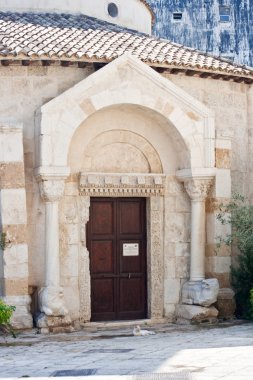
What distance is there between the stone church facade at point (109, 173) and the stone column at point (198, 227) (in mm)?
22

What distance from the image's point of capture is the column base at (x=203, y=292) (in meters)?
15.0

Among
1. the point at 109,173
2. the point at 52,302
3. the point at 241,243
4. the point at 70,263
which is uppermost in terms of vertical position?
the point at 109,173

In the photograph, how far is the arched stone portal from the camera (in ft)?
47.2

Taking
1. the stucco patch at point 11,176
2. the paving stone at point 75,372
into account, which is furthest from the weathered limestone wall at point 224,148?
the paving stone at point 75,372

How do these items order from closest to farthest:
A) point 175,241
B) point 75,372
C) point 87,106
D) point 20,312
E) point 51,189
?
point 75,372 → point 20,312 → point 51,189 → point 87,106 → point 175,241

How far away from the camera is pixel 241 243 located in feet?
50.6

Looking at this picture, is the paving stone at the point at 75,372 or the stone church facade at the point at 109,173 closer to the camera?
the paving stone at the point at 75,372

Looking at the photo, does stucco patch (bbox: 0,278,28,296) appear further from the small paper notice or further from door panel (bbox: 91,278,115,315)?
the small paper notice

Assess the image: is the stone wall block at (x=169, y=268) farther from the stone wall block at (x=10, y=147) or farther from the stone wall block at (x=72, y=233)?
the stone wall block at (x=10, y=147)

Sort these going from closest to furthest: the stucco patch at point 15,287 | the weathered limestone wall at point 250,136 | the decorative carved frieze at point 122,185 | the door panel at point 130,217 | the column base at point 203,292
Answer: the stucco patch at point 15,287 → the column base at point 203,292 → the decorative carved frieze at point 122,185 → the door panel at point 130,217 → the weathered limestone wall at point 250,136

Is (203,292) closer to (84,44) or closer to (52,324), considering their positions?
(52,324)

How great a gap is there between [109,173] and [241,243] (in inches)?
115

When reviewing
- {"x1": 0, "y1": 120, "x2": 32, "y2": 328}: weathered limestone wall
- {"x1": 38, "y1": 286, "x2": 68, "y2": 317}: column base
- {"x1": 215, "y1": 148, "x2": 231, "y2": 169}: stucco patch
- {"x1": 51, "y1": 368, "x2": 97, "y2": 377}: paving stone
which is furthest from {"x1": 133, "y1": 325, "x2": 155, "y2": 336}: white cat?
{"x1": 51, "y1": 368, "x2": 97, "y2": 377}: paving stone

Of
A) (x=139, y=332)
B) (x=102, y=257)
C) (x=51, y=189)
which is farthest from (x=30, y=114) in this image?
(x=139, y=332)
